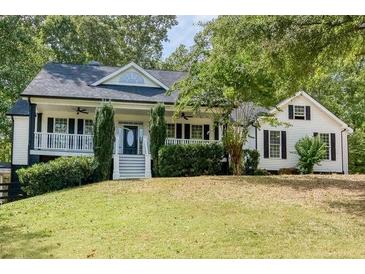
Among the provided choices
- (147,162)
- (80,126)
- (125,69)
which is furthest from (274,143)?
(80,126)

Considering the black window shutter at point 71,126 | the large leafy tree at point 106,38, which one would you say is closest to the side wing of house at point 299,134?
→ the black window shutter at point 71,126

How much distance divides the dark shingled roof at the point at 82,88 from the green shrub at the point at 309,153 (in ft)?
22.8

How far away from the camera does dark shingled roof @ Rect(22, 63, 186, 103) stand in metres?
20.2

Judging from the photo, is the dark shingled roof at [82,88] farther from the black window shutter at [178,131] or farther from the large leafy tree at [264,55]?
the large leafy tree at [264,55]

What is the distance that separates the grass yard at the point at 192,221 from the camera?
7960mm

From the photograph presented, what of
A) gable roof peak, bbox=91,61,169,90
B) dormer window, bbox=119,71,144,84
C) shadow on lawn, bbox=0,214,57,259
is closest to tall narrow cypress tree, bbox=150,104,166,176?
gable roof peak, bbox=91,61,169,90

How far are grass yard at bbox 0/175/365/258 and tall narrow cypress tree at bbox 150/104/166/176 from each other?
130 inches

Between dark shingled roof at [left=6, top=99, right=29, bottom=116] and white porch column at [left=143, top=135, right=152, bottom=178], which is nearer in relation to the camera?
white porch column at [left=143, top=135, right=152, bottom=178]

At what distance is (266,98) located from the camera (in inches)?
700

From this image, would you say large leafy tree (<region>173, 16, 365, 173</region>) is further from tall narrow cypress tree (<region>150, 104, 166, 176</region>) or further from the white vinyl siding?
the white vinyl siding

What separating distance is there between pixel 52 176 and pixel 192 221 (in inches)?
296

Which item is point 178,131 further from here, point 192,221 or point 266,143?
point 192,221
